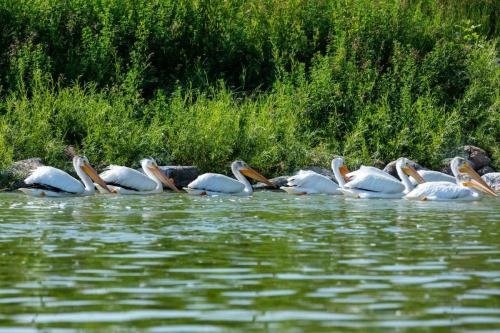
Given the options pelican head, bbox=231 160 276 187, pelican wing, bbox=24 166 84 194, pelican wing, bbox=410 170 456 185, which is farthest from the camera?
pelican wing, bbox=410 170 456 185

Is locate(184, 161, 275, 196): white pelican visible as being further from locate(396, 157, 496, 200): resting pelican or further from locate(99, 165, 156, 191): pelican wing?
locate(396, 157, 496, 200): resting pelican

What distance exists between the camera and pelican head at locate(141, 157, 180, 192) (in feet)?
52.7

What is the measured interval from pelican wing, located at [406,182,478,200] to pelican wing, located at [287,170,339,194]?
1.37m

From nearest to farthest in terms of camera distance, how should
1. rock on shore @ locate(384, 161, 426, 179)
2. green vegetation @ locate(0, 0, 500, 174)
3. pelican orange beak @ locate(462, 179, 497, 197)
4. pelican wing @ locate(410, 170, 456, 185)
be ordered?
1. pelican orange beak @ locate(462, 179, 497, 197)
2. pelican wing @ locate(410, 170, 456, 185)
3. rock on shore @ locate(384, 161, 426, 179)
4. green vegetation @ locate(0, 0, 500, 174)

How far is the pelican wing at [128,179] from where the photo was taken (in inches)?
613

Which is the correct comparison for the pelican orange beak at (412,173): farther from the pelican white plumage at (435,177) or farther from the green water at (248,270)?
the green water at (248,270)

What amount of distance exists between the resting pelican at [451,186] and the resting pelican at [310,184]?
0.91 meters

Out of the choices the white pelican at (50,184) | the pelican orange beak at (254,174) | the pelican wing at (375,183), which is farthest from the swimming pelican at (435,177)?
the white pelican at (50,184)

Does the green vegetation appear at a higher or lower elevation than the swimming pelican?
higher

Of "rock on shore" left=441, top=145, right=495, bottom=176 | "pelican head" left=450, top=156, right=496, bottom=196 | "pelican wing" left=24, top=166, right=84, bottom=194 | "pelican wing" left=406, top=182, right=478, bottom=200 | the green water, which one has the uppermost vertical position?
the green water

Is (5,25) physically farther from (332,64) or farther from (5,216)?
(5,216)

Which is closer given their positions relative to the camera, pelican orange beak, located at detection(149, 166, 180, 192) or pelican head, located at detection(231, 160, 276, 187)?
pelican orange beak, located at detection(149, 166, 180, 192)

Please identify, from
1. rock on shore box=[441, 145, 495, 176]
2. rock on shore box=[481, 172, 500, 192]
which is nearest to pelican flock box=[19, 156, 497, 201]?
rock on shore box=[481, 172, 500, 192]

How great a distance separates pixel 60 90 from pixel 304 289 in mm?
12098
